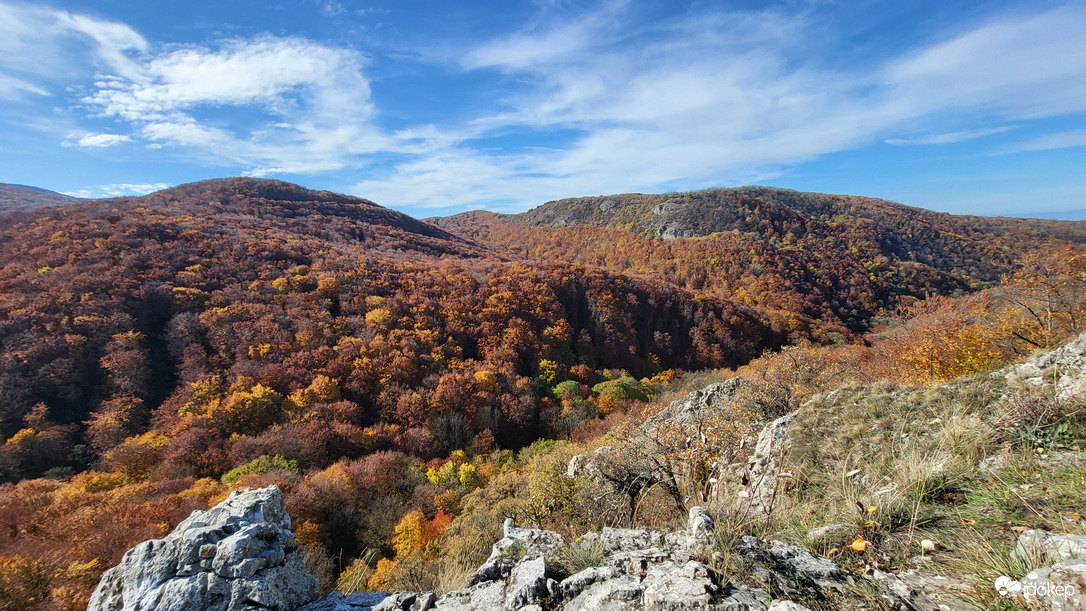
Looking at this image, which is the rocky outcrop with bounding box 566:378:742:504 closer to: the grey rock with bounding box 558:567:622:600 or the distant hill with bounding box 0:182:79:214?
the grey rock with bounding box 558:567:622:600

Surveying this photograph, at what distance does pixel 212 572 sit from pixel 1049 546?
6102mm

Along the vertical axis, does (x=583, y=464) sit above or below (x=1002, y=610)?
below

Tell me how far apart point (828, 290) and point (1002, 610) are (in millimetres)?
75851

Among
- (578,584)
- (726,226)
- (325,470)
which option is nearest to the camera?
(578,584)

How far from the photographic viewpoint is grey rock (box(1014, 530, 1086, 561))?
1934 mm

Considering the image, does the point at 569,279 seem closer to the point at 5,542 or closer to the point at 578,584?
the point at 5,542

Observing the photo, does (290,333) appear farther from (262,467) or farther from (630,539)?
(630,539)

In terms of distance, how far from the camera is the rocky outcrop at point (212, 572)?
370 cm

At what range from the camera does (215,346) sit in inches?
984

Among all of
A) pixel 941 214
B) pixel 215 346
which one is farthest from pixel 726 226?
pixel 215 346

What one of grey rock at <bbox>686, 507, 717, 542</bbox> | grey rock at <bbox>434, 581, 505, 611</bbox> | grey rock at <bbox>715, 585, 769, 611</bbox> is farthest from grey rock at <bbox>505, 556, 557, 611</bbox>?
grey rock at <bbox>715, 585, 769, 611</bbox>

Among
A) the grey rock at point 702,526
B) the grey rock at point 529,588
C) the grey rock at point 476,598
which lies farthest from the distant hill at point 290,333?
the grey rock at point 702,526

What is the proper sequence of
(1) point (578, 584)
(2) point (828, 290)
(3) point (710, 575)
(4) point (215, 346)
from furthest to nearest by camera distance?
(2) point (828, 290) → (4) point (215, 346) → (1) point (578, 584) → (3) point (710, 575)

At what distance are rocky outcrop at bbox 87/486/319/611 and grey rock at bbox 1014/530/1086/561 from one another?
5504 mm
